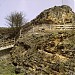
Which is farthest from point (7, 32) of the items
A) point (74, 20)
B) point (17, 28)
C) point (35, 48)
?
point (35, 48)

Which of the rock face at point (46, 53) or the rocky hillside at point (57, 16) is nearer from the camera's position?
the rock face at point (46, 53)

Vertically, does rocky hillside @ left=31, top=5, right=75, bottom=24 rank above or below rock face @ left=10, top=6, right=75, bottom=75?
above

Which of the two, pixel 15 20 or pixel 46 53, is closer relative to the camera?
pixel 46 53

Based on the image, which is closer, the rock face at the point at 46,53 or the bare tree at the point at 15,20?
the rock face at the point at 46,53

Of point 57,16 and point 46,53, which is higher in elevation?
point 57,16

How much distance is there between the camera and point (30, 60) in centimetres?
3900

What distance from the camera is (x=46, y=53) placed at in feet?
128

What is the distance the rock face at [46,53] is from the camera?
121 ft

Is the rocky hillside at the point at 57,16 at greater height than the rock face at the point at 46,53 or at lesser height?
greater

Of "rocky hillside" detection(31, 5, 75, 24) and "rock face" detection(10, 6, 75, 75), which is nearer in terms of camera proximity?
"rock face" detection(10, 6, 75, 75)

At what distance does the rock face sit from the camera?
36812mm

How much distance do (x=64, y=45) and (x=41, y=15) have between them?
11321mm

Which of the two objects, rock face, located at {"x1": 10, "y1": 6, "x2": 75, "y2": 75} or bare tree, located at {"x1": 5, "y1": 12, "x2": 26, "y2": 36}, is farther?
bare tree, located at {"x1": 5, "y1": 12, "x2": 26, "y2": 36}

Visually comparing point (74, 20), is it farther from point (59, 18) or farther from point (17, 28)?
point (17, 28)
